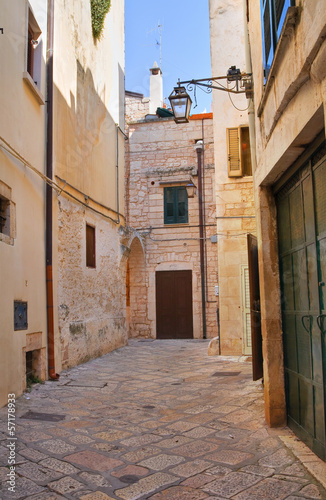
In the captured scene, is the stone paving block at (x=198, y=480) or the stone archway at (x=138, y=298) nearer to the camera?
the stone paving block at (x=198, y=480)

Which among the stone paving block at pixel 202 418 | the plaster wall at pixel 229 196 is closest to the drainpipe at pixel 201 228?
the plaster wall at pixel 229 196

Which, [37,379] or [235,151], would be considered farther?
[235,151]

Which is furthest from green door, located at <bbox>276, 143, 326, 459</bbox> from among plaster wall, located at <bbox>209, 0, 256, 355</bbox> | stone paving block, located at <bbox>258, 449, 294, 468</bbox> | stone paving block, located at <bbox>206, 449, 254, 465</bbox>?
plaster wall, located at <bbox>209, 0, 256, 355</bbox>

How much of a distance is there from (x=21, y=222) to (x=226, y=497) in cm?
450

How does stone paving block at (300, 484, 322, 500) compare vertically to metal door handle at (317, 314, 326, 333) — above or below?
below

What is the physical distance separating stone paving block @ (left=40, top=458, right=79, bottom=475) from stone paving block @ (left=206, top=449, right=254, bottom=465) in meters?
1.06

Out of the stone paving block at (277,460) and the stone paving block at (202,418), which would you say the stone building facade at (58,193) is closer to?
the stone paving block at (202,418)

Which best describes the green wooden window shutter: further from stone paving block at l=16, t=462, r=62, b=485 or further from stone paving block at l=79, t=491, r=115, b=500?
stone paving block at l=79, t=491, r=115, b=500

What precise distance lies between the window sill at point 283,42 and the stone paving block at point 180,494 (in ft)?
10.1

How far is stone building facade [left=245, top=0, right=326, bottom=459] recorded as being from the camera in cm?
282

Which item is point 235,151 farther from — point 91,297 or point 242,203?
point 91,297

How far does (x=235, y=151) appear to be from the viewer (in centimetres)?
996

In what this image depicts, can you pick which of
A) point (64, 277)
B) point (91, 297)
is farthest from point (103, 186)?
point (64, 277)

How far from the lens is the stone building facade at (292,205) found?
2.82m
